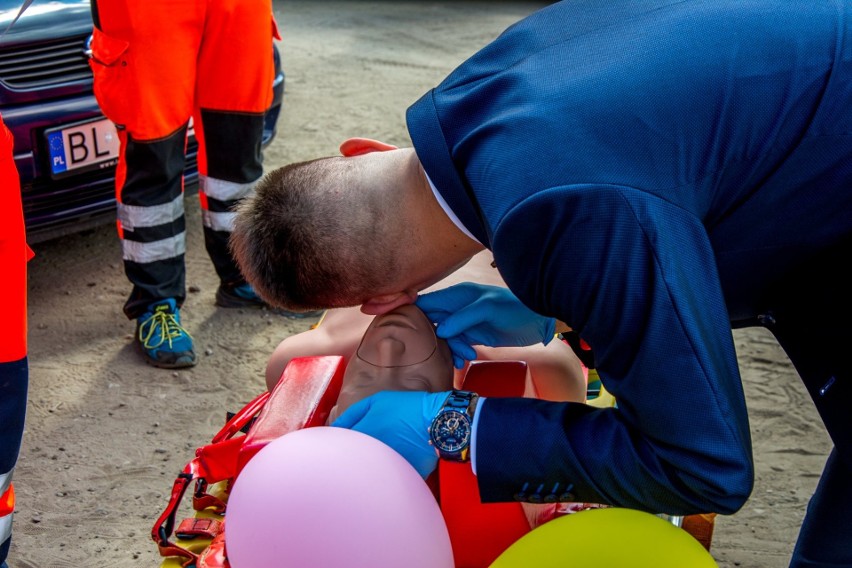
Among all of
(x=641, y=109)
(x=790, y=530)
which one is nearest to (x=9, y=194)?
(x=641, y=109)

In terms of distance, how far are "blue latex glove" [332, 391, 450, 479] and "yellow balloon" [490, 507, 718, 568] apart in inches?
8.5

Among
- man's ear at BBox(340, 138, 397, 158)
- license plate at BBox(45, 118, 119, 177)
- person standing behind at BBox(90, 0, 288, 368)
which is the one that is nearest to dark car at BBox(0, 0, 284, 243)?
license plate at BBox(45, 118, 119, 177)

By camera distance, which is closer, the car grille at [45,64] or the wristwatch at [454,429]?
the wristwatch at [454,429]

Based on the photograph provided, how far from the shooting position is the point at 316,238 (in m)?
1.54

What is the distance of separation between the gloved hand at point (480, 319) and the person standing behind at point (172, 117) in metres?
1.42

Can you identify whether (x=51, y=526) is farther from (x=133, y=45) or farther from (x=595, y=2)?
(x=595, y=2)

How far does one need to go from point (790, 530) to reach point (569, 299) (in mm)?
1641

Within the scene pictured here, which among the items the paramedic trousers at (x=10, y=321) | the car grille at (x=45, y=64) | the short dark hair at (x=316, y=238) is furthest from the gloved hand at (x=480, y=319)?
the car grille at (x=45, y=64)

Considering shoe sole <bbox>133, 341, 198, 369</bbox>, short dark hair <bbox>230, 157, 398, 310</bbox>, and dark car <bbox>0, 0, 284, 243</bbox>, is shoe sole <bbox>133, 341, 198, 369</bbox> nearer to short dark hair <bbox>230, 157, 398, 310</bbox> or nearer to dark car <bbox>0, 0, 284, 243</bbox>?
dark car <bbox>0, 0, 284, 243</bbox>

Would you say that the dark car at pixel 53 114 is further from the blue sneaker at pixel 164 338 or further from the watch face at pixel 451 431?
the watch face at pixel 451 431

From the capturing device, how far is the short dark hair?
152cm

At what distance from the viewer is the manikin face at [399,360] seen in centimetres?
178

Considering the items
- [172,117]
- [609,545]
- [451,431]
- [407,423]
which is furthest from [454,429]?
[172,117]

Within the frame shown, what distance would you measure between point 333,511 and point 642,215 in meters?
0.67
